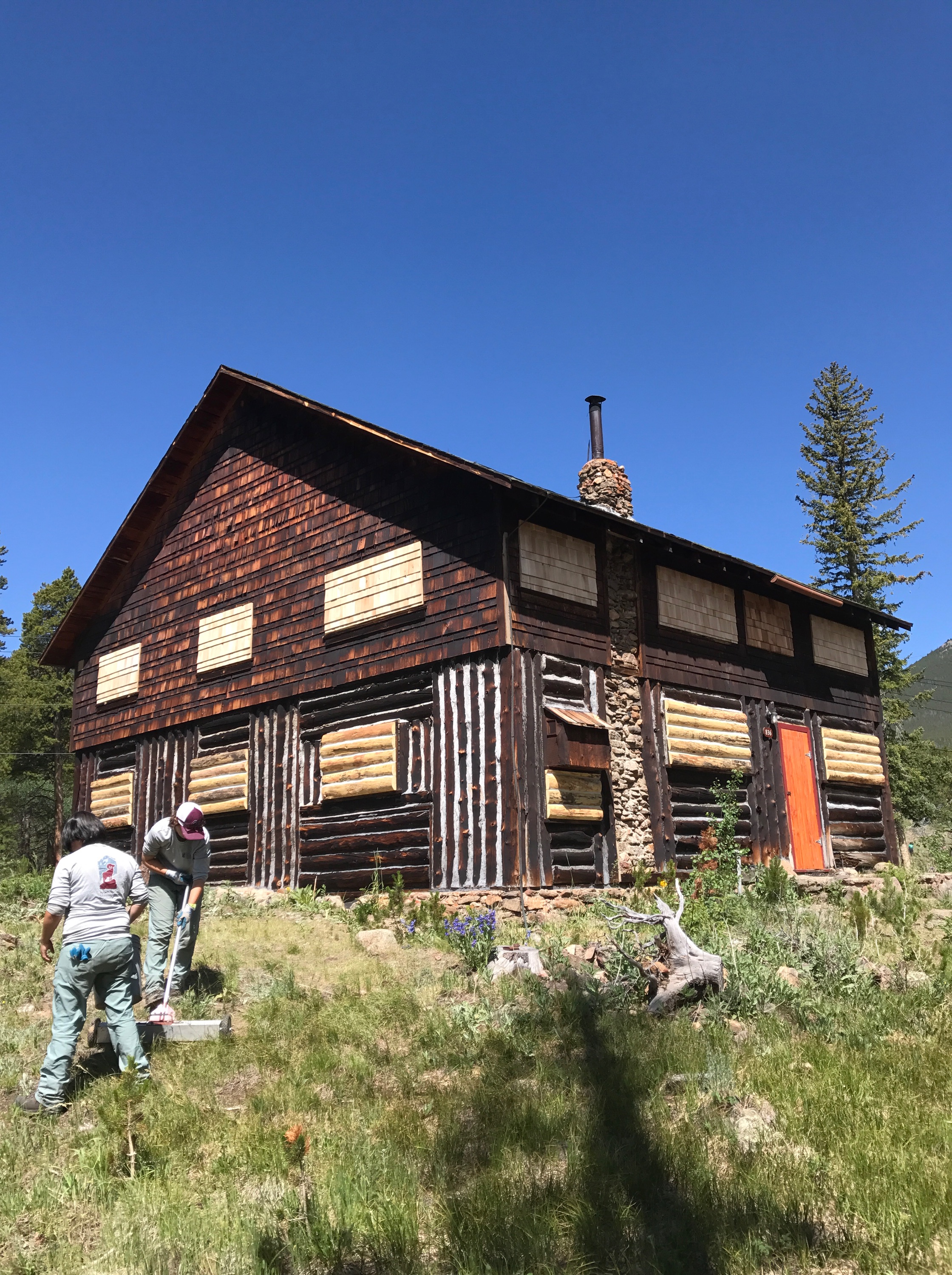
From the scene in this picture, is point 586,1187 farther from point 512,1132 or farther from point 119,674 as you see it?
point 119,674

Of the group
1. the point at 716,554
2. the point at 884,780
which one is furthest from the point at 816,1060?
the point at 884,780

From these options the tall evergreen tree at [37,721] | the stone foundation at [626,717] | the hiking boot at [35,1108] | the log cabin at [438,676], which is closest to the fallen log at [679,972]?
the hiking boot at [35,1108]

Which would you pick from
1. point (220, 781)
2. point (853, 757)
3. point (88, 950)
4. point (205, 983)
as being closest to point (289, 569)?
point (220, 781)

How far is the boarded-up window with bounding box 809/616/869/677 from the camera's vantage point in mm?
20172

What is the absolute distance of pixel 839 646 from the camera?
2072 centimetres

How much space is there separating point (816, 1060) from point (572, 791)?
7665mm

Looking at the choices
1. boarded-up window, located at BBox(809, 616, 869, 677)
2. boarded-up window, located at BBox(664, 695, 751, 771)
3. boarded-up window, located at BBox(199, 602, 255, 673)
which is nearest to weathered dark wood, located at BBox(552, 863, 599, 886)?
boarded-up window, located at BBox(664, 695, 751, 771)

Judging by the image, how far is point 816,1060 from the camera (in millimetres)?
6840

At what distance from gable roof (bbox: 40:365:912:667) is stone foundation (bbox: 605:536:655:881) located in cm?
88

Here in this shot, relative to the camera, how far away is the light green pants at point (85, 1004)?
6750mm

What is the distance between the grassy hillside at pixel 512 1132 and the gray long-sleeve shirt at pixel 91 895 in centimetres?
106

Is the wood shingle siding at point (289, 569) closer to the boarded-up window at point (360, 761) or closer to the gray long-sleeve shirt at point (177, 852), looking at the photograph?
the boarded-up window at point (360, 761)

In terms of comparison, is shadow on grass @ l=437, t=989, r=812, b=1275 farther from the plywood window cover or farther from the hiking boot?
the plywood window cover

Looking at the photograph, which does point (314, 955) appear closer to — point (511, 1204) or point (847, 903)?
point (511, 1204)
